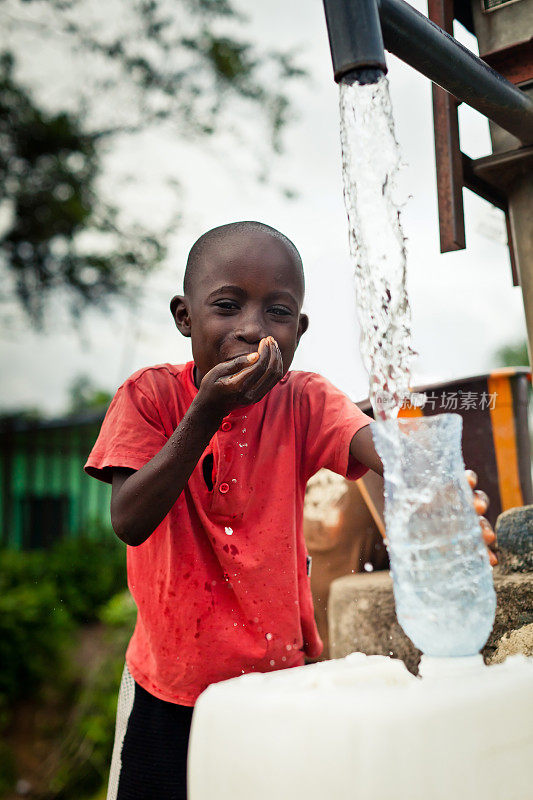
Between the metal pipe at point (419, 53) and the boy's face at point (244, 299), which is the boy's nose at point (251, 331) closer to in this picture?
the boy's face at point (244, 299)

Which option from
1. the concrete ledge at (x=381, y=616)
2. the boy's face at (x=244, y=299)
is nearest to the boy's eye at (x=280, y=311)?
the boy's face at (x=244, y=299)

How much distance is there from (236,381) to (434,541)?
427 mm

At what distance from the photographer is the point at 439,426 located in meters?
1.00

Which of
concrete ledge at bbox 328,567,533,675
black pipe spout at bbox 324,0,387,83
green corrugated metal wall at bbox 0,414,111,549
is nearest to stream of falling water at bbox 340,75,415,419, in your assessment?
black pipe spout at bbox 324,0,387,83

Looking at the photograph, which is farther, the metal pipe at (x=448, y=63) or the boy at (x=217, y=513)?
the boy at (x=217, y=513)

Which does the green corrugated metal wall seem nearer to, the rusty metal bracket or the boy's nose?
the rusty metal bracket

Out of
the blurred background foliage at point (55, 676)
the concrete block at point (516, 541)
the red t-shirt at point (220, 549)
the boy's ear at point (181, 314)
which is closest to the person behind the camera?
the red t-shirt at point (220, 549)

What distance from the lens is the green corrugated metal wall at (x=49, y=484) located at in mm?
5730

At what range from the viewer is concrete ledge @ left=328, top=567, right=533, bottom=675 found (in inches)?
65.9

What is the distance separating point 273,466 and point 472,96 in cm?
84

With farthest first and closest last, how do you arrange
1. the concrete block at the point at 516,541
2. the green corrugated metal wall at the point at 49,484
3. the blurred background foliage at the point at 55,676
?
1. the green corrugated metal wall at the point at 49,484
2. the blurred background foliage at the point at 55,676
3. the concrete block at the point at 516,541

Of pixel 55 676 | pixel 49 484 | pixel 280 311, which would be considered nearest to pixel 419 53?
pixel 280 311

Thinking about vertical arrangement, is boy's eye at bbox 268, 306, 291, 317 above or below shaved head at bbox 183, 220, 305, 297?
below

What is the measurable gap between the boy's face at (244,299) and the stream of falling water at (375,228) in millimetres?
222
